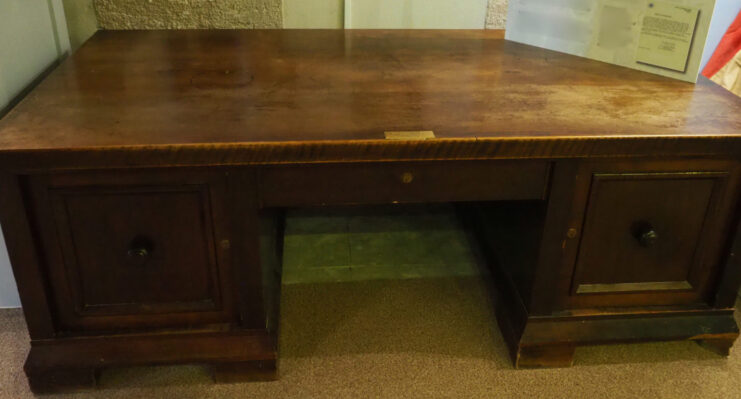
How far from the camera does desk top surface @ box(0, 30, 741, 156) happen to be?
1.13 metres

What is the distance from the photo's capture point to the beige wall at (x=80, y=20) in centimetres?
175

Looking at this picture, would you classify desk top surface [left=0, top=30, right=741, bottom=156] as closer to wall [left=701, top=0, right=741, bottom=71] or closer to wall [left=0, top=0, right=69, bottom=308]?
wall [left=0, top=0, right=69, bottom=308]

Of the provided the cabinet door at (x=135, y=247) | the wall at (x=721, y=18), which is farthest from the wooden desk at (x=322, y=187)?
the wall at (x=721, y=18)

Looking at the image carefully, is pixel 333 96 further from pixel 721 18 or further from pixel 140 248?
pixel 721 18

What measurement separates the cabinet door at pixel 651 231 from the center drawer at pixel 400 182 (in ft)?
0.42

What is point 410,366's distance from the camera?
4.62ft

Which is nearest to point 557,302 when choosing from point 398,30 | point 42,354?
point 398,30

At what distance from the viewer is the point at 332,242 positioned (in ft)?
6.10

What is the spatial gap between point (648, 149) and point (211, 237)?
0.84m

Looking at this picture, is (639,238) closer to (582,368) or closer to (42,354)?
(582,368)

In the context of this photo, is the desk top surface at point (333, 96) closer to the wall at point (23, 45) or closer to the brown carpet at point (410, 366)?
the wall at point (23, 45)

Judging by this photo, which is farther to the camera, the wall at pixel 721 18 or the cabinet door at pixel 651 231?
the wall at pixel 721 18

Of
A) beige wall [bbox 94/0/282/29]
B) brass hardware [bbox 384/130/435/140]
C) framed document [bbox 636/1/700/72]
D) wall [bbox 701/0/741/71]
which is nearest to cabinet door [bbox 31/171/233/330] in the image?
brass hardware [bbox 384/130/435/140]

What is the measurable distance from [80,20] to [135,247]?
2.92ft
